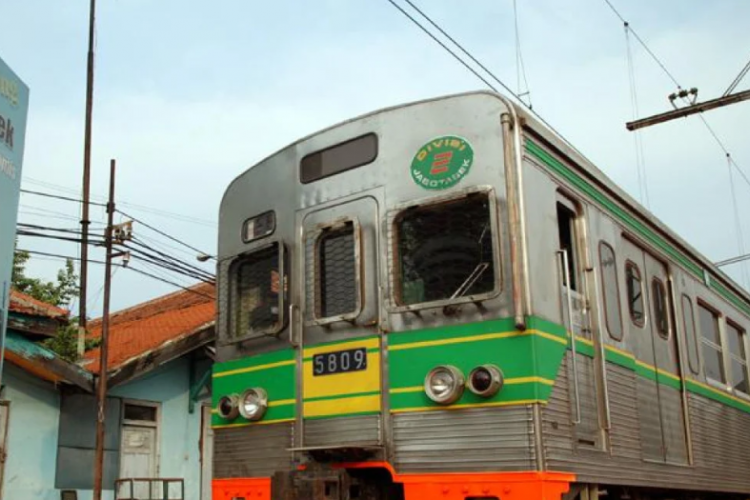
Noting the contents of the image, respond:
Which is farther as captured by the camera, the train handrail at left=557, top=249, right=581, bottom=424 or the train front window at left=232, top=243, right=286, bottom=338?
the train front window at left=232, top=243, right=286, bottom=338

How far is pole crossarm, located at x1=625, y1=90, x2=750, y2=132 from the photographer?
1409 cm

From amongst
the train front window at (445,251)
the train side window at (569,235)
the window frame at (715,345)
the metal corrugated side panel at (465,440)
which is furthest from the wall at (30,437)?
the window frame at (715,345)

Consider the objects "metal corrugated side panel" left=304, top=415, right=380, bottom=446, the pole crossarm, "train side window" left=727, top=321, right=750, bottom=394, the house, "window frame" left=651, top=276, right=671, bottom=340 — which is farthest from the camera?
the pole crossarm

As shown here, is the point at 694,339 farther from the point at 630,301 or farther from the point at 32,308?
the point at 32,308

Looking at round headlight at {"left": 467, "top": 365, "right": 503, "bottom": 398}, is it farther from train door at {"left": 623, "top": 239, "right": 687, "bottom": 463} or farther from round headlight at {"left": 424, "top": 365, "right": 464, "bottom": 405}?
train door at {"left": 623, "top": 239, "right": 687, "bottom": 463}

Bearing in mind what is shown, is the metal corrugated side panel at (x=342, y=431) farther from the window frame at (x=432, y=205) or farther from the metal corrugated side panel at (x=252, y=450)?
the window frame at (x=432, y=205)

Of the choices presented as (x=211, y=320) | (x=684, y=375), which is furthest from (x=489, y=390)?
(x=211, y=320)

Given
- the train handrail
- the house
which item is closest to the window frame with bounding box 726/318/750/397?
the train handrail

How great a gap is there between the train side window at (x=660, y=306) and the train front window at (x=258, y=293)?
3.08m

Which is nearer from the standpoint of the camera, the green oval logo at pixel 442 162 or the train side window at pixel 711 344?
the green oval logo at pixel 442 162

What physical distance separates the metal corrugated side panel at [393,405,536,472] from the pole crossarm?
1108 cm

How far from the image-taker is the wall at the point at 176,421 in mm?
12945

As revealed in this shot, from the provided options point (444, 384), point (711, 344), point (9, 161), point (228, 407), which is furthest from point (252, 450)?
point (711, 344)

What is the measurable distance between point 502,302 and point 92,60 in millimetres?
13714
